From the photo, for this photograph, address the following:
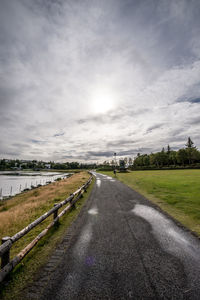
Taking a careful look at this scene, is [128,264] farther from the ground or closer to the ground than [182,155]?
closer to the ground

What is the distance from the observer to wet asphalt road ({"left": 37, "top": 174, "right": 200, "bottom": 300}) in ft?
8.74

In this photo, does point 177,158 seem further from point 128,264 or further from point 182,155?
point 128,264

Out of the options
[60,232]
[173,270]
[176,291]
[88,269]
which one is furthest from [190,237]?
[60,232]

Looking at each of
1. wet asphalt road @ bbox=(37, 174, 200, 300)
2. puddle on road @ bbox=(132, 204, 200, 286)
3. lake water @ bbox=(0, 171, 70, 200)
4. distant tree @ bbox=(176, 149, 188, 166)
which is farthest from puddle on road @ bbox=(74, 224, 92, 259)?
distant tree @ bbox=(176, 149, 188, 166)

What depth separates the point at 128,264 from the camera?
3.42 meters

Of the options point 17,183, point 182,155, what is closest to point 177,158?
point 182,155

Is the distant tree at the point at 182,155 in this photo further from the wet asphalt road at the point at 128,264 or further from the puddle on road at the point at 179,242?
the wet asphalt road at the point at 128,264

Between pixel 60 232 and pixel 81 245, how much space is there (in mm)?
1471

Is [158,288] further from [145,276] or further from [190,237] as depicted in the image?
[190,237]

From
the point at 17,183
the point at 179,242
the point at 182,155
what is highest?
the point at 182,155

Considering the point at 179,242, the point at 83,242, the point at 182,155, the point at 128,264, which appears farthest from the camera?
the point at 182,155

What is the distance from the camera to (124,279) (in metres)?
2.95

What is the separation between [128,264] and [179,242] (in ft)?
7.10

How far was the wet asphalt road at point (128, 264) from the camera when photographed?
266 centimetres
